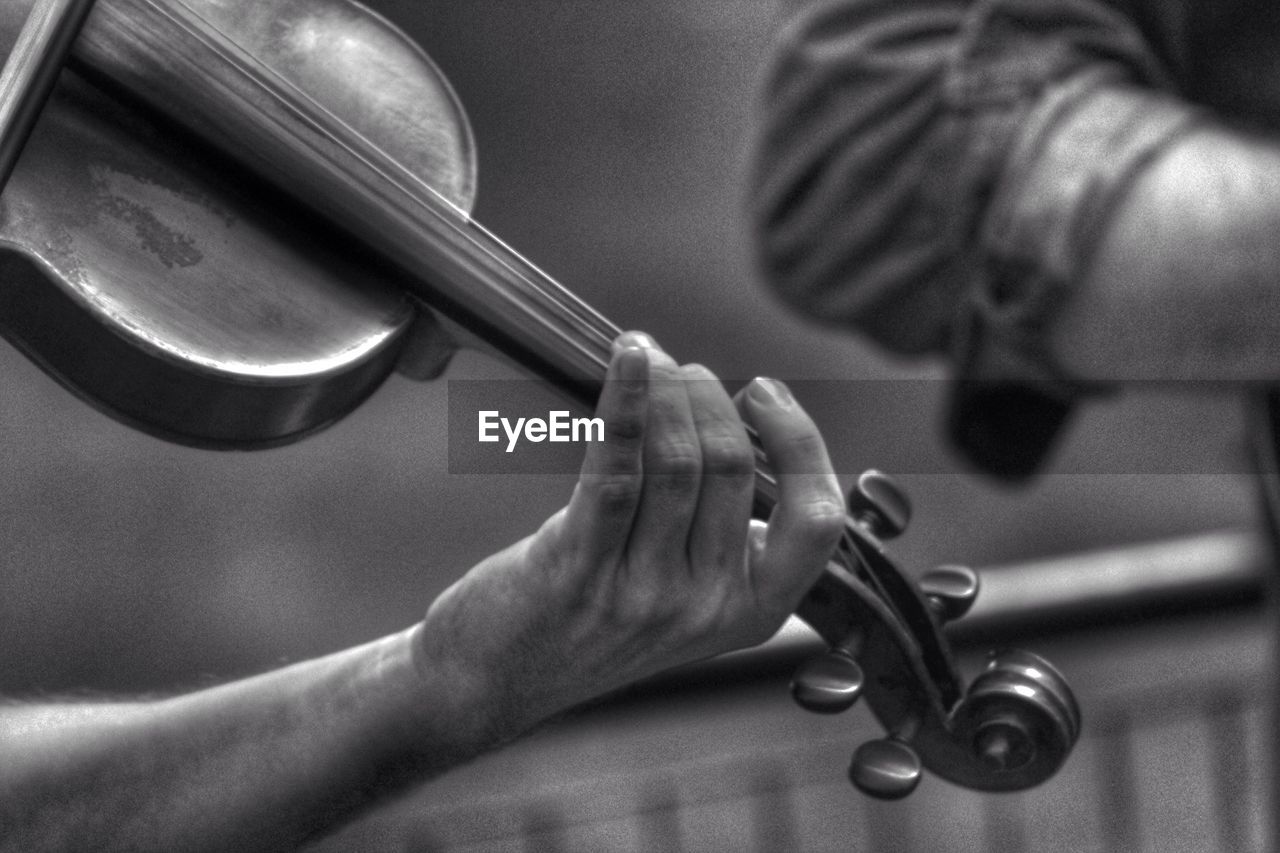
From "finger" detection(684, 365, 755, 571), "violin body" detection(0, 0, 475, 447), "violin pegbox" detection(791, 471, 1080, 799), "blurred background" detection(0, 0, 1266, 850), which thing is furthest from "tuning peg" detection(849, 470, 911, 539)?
"blurred background" detection(0, 0, 1266, 850)

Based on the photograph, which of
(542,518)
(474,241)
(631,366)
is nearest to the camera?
(631,366)

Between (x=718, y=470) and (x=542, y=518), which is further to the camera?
(x=542, y=518)

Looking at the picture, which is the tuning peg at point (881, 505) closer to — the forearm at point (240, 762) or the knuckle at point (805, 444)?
the knuckle at point (805, 444)

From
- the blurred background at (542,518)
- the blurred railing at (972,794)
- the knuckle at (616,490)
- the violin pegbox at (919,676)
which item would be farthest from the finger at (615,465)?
the blurred background at (542,518)

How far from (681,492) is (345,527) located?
1.00 metres

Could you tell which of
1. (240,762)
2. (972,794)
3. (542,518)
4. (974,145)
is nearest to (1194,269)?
(974,145)

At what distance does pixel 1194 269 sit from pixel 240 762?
1.45 feet

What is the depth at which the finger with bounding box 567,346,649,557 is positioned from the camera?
1.56 feet

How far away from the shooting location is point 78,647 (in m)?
1.34

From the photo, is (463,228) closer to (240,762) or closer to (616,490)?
(616,490)

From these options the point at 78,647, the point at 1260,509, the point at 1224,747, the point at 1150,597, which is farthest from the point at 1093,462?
the point at 78,647

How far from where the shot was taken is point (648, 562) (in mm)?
529

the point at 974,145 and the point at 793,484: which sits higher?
the point at 974,145

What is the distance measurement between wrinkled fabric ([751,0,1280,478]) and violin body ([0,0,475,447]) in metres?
0.19
